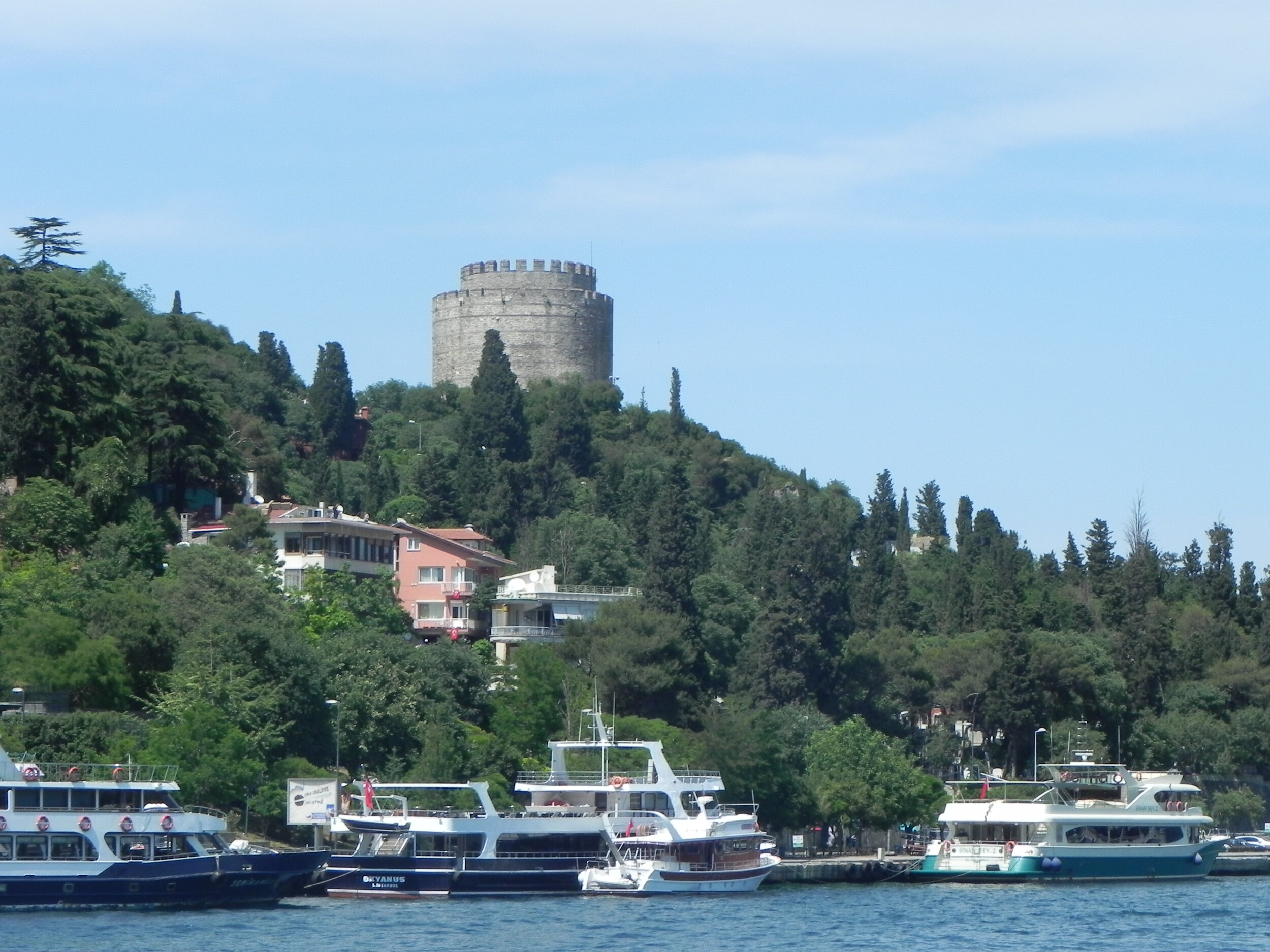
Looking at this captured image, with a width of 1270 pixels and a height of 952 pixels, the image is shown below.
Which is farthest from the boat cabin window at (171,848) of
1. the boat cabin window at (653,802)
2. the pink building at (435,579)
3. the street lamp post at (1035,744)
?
the pink building at (435,579)

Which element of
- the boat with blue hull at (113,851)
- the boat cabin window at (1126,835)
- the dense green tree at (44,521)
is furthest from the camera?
the boat cabin window at (1126,835)

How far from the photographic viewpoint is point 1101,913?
2131 inches

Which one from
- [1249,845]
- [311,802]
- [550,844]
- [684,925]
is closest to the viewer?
[684,925]

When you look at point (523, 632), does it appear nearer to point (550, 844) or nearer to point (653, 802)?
point (653, 802)

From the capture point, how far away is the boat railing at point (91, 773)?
45844mm

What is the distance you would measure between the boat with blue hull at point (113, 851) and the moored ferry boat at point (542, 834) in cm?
476

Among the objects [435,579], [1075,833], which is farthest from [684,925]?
[435,579]

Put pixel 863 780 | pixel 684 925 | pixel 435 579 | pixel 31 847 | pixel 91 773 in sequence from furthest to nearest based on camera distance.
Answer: pixel 435 579 < pixel 863 780 < pixel 91 773 < pixel 684 925 < pixel 31 847

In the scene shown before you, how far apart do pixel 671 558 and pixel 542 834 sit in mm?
22210

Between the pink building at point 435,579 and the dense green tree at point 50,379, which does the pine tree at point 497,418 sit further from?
the dense green tree at point 50,379

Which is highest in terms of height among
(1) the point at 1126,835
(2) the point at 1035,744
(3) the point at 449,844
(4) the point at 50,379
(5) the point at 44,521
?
(4) the point at 50,379

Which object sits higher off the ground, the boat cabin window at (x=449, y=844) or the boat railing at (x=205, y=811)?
the boat railing at (x=205, y=811)

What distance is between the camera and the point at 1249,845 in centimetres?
8606

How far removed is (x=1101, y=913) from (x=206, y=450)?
3705 centimetres
